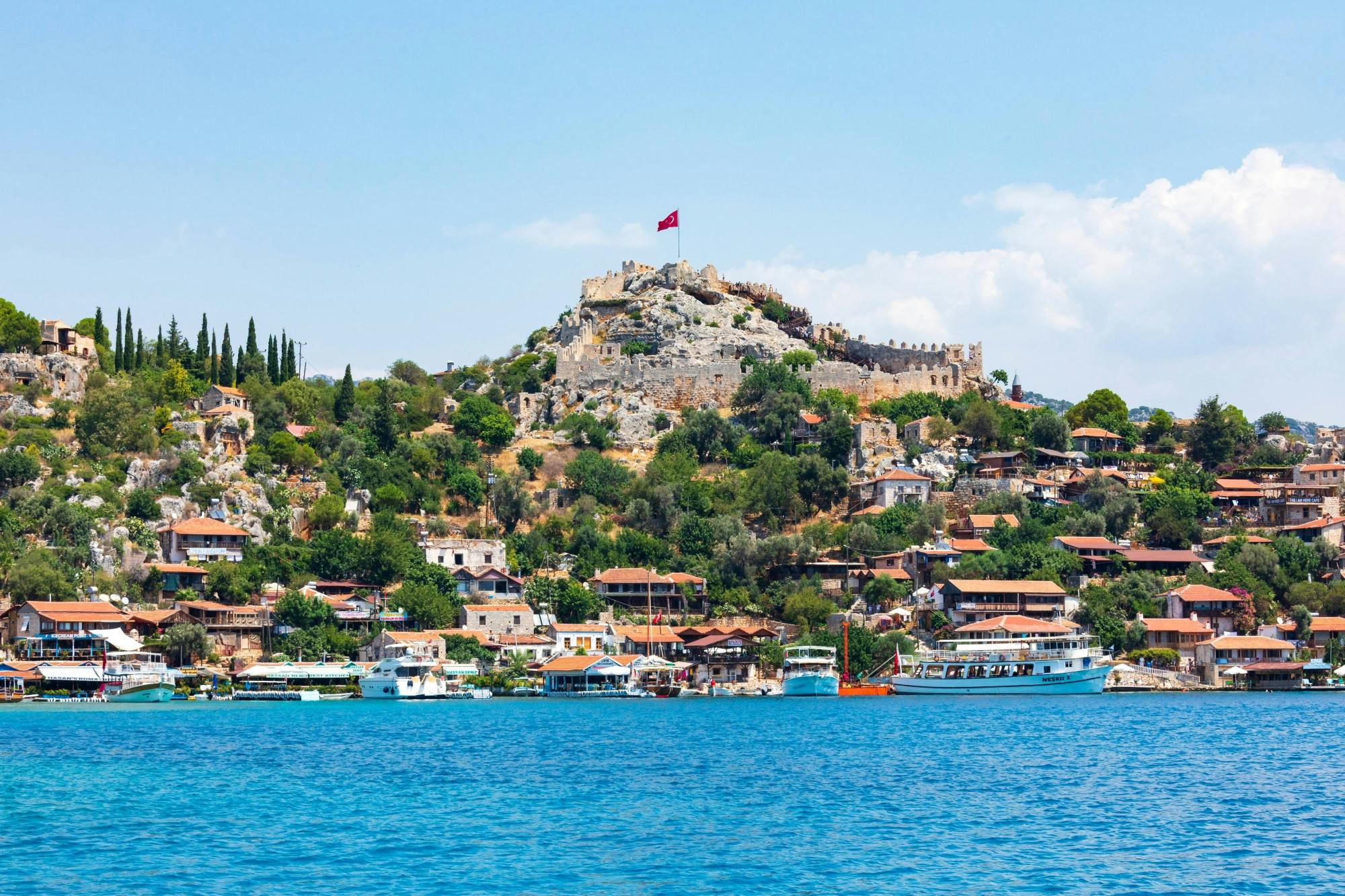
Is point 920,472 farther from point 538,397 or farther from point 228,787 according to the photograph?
point 228,787

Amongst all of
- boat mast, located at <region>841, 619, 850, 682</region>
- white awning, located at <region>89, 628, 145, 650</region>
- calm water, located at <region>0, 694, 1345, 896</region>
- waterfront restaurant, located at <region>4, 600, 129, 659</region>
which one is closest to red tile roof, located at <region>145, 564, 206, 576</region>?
waterfront restaurant, located at <region>4, 600, 129, 659</region>

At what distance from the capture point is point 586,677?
7762 centimetres

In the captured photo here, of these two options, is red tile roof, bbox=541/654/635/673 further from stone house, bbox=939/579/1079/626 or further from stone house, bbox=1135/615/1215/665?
stone house, bbox=1135/615/1215/665

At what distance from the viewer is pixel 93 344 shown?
353 feet

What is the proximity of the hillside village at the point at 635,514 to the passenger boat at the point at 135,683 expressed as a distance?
3.46ft

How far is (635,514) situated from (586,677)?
19.2m

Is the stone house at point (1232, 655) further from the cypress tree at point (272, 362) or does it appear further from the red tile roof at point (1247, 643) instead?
the cypress tree at point (272, 362)

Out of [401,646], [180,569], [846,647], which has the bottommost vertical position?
[846,647]

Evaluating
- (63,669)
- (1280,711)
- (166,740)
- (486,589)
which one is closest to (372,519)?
(486,589)

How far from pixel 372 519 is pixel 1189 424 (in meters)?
56.8

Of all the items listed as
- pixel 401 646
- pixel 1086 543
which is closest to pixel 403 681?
pixel 401 646

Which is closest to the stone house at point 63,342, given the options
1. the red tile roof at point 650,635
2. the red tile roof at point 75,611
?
the red tile roof at point 75,611

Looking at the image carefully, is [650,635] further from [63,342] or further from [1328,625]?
[63,342]

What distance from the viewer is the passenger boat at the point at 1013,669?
7694 cm
